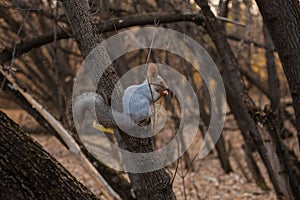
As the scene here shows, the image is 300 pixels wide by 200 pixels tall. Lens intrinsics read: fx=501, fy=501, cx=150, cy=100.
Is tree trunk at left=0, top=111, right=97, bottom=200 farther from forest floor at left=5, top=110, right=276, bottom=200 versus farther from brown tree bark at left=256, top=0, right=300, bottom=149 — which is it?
forest floor at left=5, top=110, right=276, bottom=200

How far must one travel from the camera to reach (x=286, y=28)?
3.34 metres

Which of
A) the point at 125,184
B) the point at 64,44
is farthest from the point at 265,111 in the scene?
the point at 64,44

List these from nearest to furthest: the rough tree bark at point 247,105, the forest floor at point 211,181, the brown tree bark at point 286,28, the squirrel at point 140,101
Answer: the squirrel at point 140,101 < the brown tree bark at point 286,28 < the rough tree bark at point 247,105 < the forest floor at point 211,181

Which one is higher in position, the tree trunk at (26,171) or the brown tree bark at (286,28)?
the brown tree bark at (286,28)

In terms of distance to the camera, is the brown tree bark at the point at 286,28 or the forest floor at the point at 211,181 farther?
the forest floor at the point at 211,181

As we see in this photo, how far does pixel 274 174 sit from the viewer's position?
4.37 m

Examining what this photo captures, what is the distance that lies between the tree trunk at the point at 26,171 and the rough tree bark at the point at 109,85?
65 cm

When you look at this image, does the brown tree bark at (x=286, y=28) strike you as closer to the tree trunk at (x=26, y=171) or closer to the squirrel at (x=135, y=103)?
the squirrel at (x=135, y=103)

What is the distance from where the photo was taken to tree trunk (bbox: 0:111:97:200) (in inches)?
73.8

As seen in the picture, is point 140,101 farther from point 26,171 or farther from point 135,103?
point 26,171

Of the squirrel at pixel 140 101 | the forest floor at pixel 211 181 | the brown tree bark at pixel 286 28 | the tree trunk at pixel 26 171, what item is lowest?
the forest floor at pixel 211 181

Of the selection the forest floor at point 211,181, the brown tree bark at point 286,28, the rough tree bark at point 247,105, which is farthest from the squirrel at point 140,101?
the forest floor at point 211,181

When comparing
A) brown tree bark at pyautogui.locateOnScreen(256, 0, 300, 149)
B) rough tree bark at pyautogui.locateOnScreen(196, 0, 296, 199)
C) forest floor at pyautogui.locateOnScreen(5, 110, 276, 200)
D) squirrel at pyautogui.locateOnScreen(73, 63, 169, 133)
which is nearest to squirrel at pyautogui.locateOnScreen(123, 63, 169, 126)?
squirrel at pyautogui.locateOnScreen(73, 63, 169, 133)

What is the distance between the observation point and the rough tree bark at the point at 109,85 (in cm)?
266
